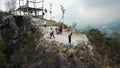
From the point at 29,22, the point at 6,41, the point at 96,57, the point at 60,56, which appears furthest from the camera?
the point at 29,22

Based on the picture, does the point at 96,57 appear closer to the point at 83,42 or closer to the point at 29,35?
the point at 83,42

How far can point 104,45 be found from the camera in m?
36.9

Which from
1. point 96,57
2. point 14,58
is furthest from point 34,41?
point 96,57

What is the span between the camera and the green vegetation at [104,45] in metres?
34.5

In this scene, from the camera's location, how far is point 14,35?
32500 mm

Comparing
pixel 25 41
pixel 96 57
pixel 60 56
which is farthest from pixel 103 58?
pixel 25 41

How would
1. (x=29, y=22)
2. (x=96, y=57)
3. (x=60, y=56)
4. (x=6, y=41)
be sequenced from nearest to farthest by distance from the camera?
(x=60, y=56)
(x=96, y=57)
(x=6, y=41)
(x=29, y=22)

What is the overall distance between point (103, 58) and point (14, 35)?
326 inches

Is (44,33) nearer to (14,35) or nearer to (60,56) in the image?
(14,35)

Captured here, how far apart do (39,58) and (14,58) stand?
2.21 m

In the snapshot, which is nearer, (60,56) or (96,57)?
(60,56)

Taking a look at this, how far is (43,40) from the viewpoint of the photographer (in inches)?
1222

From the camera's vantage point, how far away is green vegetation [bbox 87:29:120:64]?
34472 millimetres

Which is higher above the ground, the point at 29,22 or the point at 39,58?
the point at 29,22
